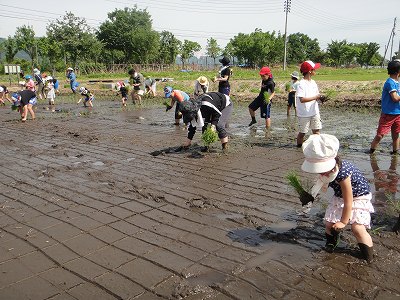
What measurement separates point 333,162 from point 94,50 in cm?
4812

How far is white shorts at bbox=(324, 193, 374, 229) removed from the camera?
3143mm

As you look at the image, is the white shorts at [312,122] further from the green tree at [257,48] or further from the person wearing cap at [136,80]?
the green tree at [257,48]

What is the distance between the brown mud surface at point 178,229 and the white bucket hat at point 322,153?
34.2 inches

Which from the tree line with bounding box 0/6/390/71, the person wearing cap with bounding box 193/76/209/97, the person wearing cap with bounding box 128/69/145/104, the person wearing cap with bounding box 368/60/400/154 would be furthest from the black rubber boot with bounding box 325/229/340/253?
the tree line with bounding box 0/6/390/71

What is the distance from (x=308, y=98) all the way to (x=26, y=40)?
159 ft

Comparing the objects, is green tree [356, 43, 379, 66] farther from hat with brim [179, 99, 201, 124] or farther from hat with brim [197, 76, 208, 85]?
hat with brim [179, 99, 201, 124]

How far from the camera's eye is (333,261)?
3174mm

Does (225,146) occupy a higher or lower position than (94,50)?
lower

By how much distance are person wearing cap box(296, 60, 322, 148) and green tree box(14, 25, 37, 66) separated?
45.3 metres

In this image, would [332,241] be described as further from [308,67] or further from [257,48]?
[257,48]

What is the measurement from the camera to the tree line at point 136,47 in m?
44.8

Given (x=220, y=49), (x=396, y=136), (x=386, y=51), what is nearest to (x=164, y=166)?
(x=396, y=136)

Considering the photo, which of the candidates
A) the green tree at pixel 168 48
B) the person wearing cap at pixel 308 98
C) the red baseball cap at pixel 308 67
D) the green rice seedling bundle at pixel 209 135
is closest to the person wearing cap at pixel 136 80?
the green rice seedling bundle at pixel 209 135

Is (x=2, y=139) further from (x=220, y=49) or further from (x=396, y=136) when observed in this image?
(x=220, y=49)
